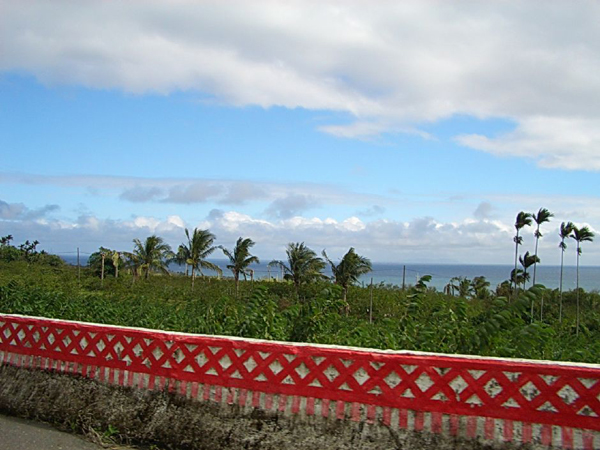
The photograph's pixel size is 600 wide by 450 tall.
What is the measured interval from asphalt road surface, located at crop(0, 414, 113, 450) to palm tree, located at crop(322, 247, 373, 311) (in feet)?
74.6

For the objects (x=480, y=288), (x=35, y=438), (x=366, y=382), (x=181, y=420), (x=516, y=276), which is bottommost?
(x=35, y=438)

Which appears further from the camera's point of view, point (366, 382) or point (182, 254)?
point (182, 254)

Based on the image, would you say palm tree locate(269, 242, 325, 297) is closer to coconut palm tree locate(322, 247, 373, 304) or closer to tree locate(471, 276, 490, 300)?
coconut palm tree locate(322, 247, 373, 304)

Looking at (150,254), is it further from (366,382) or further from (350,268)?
(366,382)

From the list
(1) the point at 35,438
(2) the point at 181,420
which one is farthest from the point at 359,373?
(1) the point at 35,438

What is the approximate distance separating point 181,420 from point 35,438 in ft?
4.22

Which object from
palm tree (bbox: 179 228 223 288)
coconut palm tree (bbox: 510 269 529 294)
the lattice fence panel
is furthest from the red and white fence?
palm tree (bbox: 179 228 223 288)

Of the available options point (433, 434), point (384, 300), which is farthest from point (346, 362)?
point (384, 300)

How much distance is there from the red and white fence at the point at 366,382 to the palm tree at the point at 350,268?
22.7m

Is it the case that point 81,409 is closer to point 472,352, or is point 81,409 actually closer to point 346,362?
point 346,362

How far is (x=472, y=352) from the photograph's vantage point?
566cm

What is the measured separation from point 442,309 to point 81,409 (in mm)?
→ 3823

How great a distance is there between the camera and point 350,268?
92.0 feet

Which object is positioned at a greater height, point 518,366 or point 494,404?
point 518,366
